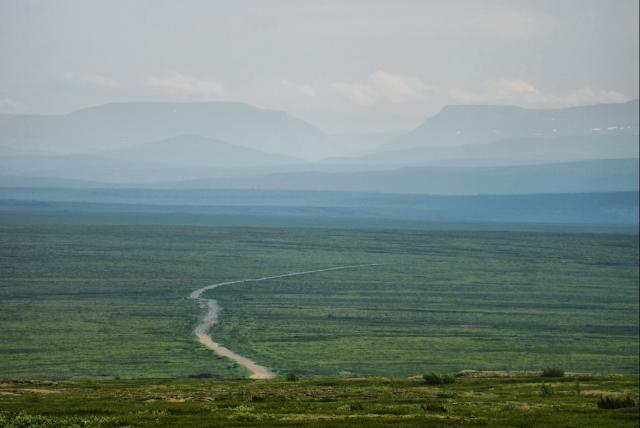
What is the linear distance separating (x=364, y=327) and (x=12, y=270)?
24.4 meters

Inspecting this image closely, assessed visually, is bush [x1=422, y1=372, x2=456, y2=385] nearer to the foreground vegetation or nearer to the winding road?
the foreground vegetation

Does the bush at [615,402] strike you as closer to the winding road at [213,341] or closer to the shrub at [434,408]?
the shrub at [434,408]

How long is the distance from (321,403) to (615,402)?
6.80 m

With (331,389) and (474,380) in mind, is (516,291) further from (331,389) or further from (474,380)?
(331,389)

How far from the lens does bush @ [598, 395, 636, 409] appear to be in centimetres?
2622

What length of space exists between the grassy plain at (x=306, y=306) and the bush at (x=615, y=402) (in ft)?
49.0

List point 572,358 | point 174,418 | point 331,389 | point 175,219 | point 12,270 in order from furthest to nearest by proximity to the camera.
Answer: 1. point 175,219
2. point 12,270
3. point 572,358
4. point 331,389
5. point 174,418

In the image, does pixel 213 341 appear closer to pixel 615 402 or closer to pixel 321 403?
pixel 321 403

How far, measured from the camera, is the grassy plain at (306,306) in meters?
43.9

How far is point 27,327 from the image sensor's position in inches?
1905

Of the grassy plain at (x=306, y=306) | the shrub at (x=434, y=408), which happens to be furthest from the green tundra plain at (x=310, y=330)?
the grassy plain at (x=306, y=306)

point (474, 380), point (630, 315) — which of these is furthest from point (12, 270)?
point (474, 380)

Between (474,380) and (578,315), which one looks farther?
(578,315)

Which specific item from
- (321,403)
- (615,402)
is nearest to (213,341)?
(321,403)
